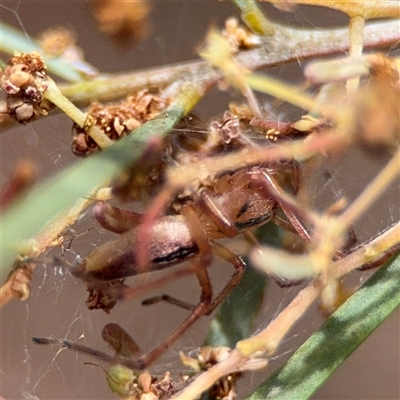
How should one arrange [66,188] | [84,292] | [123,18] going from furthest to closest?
[123,18], [84,292], [66,188]

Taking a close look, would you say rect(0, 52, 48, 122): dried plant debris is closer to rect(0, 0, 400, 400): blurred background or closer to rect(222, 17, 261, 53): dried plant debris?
rect(0, 0, 400, 400): blurred background

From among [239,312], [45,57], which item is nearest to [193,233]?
[239,312]

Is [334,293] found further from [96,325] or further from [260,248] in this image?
[96,325]

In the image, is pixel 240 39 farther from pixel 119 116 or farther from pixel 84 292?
pixel 84 292

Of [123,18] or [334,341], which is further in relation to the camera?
[123,18]

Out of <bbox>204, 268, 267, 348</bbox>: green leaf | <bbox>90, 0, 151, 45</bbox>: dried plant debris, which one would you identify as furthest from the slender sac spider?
<bbox>90, 0, 151, 45</bbox>: dried plant debris

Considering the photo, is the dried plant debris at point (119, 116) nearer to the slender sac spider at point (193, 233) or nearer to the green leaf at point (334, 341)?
the slender sac spider at point (193, 233)

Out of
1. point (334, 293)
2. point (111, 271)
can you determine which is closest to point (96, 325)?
point (111, 271)

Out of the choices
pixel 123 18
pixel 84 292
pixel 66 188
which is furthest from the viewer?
pixel 123 18

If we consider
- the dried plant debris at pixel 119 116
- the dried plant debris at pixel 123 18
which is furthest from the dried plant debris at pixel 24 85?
the dried plant debris at pixel 123 18
